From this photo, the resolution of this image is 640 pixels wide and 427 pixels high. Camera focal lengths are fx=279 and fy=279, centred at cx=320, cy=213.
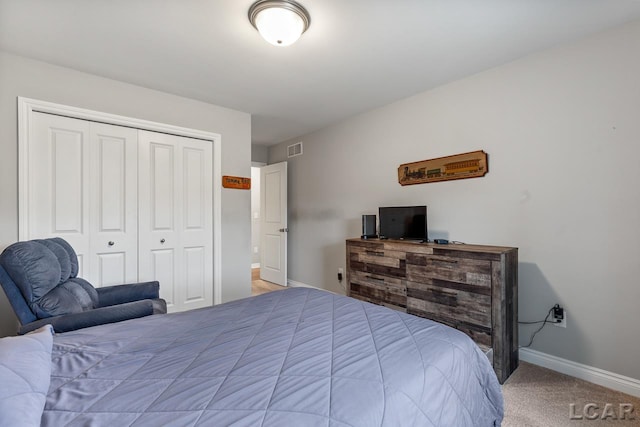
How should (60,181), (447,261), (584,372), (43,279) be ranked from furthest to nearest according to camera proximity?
1. (60,181)
2. (447,261)
3. (584,372)
4. (43,279)

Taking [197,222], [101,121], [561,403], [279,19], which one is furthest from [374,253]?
[101,121]

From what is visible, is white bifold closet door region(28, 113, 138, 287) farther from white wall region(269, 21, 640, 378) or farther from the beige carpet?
the beige carpet

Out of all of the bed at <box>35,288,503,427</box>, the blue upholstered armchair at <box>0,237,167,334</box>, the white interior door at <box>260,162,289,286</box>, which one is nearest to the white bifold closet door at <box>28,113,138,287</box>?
the blue upholstered armchair at <box>0,237,167,334</box>

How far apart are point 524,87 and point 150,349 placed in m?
3.16

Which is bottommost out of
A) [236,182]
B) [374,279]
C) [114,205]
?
[374,279]

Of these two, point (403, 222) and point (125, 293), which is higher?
point (403, 222)

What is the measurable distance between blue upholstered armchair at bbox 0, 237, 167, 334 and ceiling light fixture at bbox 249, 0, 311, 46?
77.2 inches

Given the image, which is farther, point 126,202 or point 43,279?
point 126,202

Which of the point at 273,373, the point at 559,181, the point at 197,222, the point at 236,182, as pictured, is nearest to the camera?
the point at 273,373

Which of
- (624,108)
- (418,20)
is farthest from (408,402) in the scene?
(624,108)

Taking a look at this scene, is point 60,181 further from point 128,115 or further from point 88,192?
point 128,115

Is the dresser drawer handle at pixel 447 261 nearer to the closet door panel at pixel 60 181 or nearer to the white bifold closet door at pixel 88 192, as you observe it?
the white bifold closet door at pixel 88 192

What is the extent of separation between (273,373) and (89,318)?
137 cm

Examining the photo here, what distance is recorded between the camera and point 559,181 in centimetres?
218
